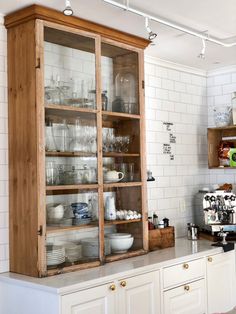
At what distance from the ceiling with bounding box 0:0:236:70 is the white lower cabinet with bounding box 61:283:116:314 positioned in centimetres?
180

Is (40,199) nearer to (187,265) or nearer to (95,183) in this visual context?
(95,183)

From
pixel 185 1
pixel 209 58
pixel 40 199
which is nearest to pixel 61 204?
pixel 40 199

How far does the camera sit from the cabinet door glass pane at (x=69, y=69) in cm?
303

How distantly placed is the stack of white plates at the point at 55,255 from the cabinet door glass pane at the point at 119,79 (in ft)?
3.53

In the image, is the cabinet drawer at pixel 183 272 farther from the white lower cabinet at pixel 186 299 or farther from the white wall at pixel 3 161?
the white wall at pixel 3 161

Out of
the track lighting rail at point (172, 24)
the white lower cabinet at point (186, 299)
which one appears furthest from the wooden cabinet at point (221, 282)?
the track lighting rail at point (172, 24)

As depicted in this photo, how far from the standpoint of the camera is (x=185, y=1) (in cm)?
297

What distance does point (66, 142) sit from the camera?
3146 mm

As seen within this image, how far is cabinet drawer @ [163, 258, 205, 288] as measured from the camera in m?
3.36

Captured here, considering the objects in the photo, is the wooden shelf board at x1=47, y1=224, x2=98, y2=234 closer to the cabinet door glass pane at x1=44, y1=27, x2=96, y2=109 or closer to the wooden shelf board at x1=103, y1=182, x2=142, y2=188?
the wooden shelf board at x1=103, y1=182, x2=142, y2=188

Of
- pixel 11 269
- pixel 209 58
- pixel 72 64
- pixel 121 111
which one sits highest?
pixel 209 58

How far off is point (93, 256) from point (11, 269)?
564 millimetres

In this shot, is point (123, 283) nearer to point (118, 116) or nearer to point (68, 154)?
point (68, 154)

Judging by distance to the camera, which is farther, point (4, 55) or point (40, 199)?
point (4, 55)
